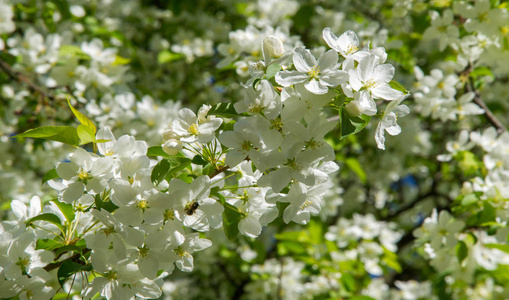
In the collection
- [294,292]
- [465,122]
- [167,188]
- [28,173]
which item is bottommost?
[294,292]

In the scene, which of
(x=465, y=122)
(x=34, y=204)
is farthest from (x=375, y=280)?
(x=34, y=204)

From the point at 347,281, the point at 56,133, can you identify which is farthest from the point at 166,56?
the point at 56,133

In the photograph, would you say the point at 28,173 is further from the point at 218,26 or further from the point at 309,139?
the point at 309,139

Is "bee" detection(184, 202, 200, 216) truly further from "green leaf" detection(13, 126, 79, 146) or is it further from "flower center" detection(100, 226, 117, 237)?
"green leaf" detection(13, 126, 79, 146)

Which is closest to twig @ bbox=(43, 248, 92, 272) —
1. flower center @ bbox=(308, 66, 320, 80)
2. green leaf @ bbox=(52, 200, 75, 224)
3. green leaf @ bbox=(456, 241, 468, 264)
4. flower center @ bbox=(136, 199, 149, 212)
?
green leaf @ bbox=(52, 200, 75, 224)

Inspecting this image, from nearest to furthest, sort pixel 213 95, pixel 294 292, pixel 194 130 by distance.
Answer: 1. pixel 194 130
2. pixel 294 292
3. pixel 213 95

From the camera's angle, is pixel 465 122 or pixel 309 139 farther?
pixel 465 122
